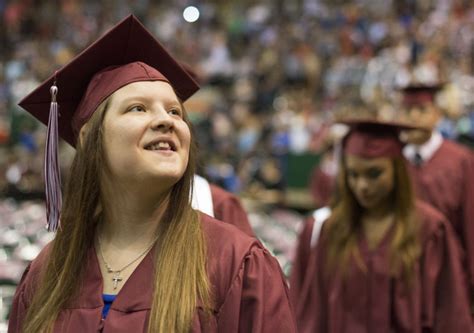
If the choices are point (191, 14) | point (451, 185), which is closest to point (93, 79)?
point (451, 185)

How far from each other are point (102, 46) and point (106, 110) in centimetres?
20

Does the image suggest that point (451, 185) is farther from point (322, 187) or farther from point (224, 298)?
point (322, 187)

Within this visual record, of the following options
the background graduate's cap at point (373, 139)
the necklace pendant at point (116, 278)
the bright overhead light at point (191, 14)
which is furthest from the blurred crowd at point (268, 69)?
the necklace pendant at point (116, 278)

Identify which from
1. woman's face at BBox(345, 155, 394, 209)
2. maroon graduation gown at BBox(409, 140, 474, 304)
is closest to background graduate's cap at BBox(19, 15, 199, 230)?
woman's face at BBox(345, 155, 394, 209)

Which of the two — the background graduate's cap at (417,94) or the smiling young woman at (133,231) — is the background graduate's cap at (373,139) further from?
the background graduate's cap at (417,94)

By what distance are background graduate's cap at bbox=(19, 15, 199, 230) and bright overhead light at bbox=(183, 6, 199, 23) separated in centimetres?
1685

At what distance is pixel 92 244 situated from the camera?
8.07 feet

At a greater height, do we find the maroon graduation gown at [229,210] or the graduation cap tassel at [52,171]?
the graduation cap tassel at [52,171]

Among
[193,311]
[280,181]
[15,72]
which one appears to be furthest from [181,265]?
[15,72]

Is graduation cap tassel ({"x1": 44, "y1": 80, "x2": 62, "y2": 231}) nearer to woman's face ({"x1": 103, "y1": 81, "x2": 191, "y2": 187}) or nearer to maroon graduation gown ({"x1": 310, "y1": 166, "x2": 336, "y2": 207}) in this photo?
woman's face ({"x1": 103, "y1": 81, "x2": 191, "y2": 187})

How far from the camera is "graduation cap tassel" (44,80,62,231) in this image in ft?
8.11

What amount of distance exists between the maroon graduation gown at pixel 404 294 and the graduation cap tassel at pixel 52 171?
168 centimetres

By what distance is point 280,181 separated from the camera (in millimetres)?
12961

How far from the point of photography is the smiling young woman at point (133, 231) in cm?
220
